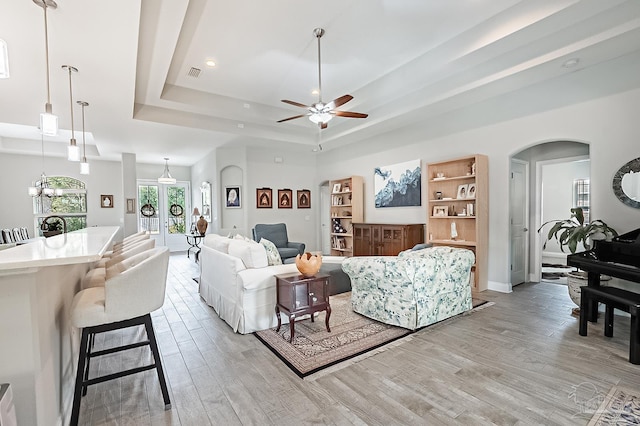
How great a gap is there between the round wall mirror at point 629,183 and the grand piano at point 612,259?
1.61 ft

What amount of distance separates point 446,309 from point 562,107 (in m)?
3.25

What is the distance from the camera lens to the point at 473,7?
3.29m

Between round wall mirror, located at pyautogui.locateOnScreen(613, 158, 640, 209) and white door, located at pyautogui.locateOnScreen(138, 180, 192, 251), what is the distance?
10581 mm

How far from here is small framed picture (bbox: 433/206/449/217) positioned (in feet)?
18.4

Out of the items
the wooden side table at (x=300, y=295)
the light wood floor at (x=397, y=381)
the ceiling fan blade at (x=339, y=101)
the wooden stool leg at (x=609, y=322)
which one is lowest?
the light wood floor at (x=397, y=381)

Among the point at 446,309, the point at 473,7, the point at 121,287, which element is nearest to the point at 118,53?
the point at 121,287

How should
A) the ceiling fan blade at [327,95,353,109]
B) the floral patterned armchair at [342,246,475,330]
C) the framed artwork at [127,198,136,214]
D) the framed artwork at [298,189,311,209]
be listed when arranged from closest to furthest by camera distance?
the floral patterned armchair at [342,246,475,330] → the ceiling fan blade at [327,95,353,109] → the framed artwork at [127,198,136,214] → the framed artwork at [298,189,311,209]

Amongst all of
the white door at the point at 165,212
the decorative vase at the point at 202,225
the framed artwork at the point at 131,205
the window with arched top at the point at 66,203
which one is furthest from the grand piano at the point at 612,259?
the window with arched top at the point at 66,203

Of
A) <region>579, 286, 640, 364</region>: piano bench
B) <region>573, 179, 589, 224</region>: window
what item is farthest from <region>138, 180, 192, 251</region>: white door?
<region>573, 179, 589, 224</region>: window

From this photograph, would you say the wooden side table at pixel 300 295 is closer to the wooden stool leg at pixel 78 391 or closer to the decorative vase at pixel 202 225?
the wooden stool leg at pixel 78 391

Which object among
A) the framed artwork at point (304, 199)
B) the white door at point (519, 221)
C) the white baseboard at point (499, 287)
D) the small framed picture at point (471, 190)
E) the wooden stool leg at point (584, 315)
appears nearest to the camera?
the wooden stool leg at point (584, 315)

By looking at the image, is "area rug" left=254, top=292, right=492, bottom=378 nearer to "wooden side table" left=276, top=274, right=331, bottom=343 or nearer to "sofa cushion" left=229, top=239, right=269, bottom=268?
"wooden side table" left=276, top=274, right=331, bottom=343

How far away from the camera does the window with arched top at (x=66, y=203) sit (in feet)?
28.6

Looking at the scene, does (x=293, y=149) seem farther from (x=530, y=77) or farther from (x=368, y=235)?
(x=530, y=77)
